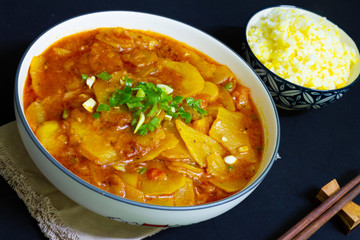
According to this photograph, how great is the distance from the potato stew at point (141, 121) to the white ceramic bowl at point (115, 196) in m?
0.10

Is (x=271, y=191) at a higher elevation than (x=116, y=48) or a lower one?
lower

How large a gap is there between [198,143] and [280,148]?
3.63ft

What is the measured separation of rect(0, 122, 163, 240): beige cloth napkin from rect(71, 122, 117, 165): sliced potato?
0.37 metres

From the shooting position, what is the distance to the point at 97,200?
2080 mm

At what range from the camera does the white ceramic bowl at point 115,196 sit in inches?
81.2

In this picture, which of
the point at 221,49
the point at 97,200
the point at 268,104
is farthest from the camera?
the point at 221,49

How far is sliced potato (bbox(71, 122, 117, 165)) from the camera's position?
2.35 metres

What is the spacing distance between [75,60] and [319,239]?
2.17 metres

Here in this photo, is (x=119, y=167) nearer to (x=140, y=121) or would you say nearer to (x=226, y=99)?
(x=140, y=121)

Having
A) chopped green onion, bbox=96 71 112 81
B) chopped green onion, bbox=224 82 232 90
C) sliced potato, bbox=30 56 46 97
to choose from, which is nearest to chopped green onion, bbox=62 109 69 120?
sliced potato, bbox=30 56 46 97

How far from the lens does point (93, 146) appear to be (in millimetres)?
2371

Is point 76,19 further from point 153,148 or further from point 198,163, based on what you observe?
point 198,163

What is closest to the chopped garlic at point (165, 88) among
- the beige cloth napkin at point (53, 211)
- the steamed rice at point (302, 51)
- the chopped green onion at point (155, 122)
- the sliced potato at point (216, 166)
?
the chopped green onion at point (155, 122)

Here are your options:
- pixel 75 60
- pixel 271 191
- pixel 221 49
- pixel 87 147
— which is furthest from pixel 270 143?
pixel 75 60
